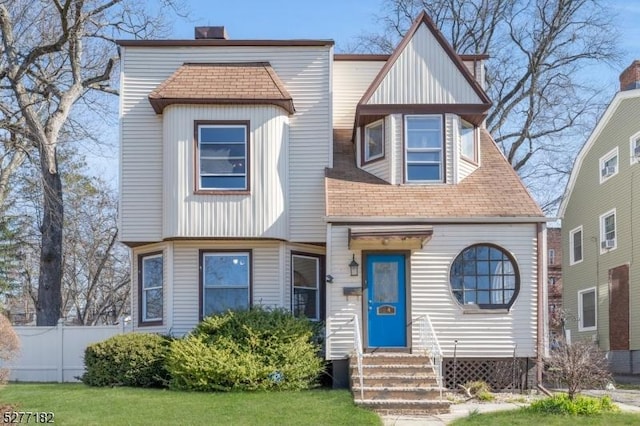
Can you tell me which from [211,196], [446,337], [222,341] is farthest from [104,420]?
[446,337]

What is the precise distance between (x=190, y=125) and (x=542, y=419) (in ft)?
30.9

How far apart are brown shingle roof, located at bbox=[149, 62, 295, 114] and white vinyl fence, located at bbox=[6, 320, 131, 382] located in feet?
20.0

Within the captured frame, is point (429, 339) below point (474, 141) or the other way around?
below

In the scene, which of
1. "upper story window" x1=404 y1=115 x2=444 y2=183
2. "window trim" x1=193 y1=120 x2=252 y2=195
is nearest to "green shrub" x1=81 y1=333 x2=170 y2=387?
"window trim" x1=193 y1=120 x2=252 y2=195

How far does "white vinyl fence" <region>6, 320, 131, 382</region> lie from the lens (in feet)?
66.2

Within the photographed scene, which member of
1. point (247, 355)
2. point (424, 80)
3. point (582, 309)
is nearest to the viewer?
point (247, 355)

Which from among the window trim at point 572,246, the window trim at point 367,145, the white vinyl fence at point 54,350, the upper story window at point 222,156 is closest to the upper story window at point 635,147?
the window trim at point 572,246

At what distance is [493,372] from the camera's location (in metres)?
16.6

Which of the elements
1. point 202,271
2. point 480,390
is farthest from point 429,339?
point 202,271

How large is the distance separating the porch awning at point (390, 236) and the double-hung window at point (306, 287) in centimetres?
190

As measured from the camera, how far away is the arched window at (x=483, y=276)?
664 inches

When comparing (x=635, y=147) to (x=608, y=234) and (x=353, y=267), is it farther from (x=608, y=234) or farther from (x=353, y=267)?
(x=353, y=267)

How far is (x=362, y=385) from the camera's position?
14.1 m

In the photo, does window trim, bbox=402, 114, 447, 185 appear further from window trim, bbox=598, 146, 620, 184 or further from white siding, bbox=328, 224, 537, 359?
window trim, bbox=598, 146, 620, 184
